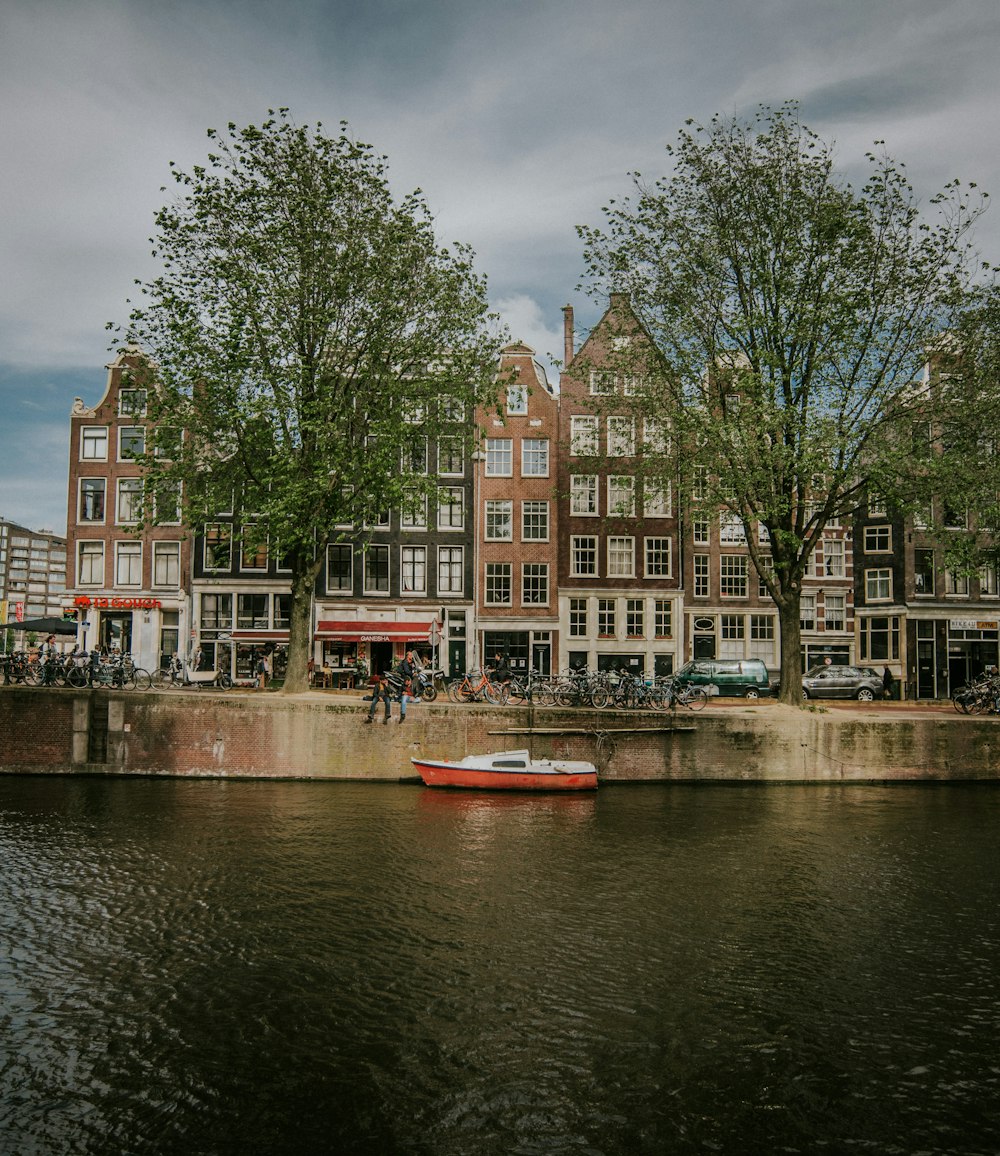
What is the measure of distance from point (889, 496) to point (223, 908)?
23.8 m

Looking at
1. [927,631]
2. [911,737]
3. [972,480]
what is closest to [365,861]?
[911,737]

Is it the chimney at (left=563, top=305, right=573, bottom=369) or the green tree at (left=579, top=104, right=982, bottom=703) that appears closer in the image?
the green tree at (left=579, top=104, right=982, bottom=703)

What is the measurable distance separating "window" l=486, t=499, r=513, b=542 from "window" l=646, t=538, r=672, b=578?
731cm

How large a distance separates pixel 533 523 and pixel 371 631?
9.82m

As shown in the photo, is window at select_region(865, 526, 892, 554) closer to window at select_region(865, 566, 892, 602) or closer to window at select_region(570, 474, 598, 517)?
window at select_region(865, 566, 892, 602)

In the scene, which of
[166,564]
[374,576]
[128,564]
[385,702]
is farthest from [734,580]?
[128,564]

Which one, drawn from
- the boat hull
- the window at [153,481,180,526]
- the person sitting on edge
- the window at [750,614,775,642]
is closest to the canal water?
the boat hull

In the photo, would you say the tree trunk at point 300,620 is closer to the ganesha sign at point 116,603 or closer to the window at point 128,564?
the ganesha sign at point 116,603

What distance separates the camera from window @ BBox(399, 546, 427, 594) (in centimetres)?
4513

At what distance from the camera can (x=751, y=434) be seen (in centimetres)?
2736

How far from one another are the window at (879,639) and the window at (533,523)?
18.7 metres

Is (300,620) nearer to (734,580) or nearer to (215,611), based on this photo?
(215,611)

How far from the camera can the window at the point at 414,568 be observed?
4513 centimetres

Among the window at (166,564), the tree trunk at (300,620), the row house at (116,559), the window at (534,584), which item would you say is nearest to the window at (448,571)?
the window at (534,584)
